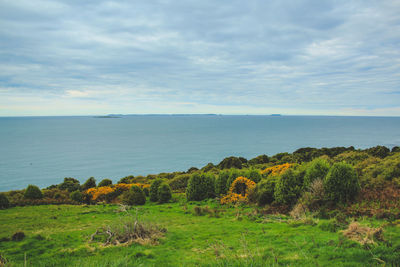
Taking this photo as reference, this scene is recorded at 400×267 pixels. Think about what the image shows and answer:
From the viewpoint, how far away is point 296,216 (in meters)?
13.2

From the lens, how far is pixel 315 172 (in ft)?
51.4

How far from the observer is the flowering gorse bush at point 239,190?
1928 cm

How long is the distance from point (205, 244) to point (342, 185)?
345 inches

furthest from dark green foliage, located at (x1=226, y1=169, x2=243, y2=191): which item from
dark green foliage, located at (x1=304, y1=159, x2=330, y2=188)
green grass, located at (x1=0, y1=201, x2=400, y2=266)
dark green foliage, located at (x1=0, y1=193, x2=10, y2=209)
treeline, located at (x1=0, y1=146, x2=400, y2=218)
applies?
dark green foliage, located at (x1=0, y1=193, x2=10, y2=209)

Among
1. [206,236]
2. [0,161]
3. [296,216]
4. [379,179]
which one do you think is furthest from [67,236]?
[0,161]

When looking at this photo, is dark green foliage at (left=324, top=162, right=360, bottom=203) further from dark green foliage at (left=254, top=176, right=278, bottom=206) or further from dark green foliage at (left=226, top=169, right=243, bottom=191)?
dark green foliage at (left=226, top=169, right=243, bottom=191)

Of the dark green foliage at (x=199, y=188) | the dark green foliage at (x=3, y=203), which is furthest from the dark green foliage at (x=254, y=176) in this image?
the dark green foliage at (x=3, y=203)

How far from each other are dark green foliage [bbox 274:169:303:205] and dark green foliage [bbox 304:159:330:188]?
0.63 meters

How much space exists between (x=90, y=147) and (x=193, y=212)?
10214 cm

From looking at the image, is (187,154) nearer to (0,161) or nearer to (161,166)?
(161,166)

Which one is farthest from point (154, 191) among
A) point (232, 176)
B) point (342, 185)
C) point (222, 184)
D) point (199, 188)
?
point (342, 185)

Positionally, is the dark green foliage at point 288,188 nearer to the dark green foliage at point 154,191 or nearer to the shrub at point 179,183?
the dark green foliage at point 154,191

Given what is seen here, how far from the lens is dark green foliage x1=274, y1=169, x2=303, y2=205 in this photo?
51.8ft

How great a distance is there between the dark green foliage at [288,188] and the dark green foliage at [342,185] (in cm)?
213
